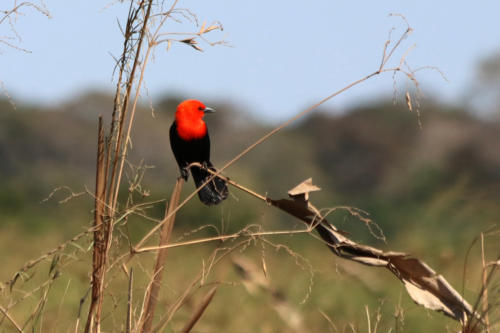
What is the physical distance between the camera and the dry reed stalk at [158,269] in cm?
155

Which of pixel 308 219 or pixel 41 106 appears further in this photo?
pixel 41 106

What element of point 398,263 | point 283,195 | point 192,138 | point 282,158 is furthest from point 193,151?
point 282,158

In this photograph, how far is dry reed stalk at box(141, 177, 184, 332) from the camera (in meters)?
1.55

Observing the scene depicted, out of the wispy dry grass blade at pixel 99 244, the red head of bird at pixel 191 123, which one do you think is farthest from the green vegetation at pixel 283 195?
the red head of bird at pixel 191 123

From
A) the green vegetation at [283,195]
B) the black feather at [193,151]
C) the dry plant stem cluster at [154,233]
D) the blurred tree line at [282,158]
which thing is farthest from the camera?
the blurred tree line at [282,158]

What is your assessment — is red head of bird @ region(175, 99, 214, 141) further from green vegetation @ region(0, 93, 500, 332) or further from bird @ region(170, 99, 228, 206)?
green vegetation @ region(0, 93, 500, 332)

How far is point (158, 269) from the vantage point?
62.7 inches

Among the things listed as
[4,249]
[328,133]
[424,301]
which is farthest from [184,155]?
[328,133]

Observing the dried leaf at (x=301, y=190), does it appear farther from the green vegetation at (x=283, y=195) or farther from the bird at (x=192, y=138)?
the bird at (x=192, y=138)

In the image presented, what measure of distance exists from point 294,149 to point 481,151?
289 inches

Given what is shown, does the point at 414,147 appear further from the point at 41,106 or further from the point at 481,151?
the point at 41,106

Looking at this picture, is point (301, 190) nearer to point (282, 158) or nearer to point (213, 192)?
point (213, 192)

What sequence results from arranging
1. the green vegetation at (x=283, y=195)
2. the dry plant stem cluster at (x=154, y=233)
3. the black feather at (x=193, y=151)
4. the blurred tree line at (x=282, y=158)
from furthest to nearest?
the blurred tree line at (x=282, y=158)
the green vegetation at (x=283, y=195)
the black feather at (x=193, y=151)
the dry plant stem cluster at (x=154, y=233)

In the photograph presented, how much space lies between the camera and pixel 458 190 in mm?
3283
